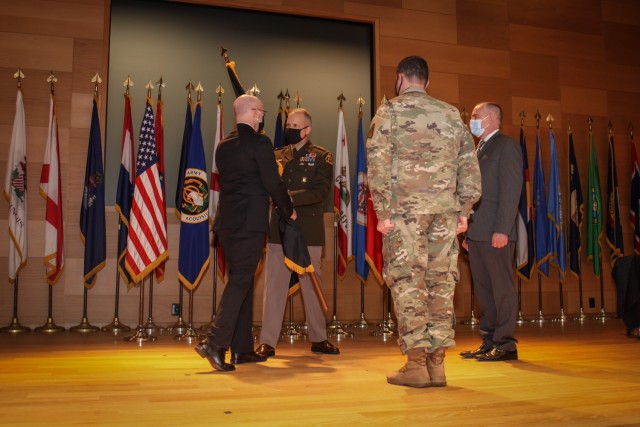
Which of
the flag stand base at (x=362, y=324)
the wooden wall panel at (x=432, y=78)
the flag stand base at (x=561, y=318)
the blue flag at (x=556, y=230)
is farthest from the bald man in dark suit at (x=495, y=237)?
the flag stand base at (x=561, y=318)

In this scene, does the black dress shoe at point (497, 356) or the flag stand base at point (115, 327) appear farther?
the flag stand base at point (115, 327)

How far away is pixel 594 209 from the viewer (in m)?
6.98

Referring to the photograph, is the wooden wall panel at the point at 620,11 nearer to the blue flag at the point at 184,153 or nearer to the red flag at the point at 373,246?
the red flag at the point at 373,246

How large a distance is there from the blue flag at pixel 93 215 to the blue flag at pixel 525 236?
4097 millimetres

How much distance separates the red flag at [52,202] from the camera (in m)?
5.31

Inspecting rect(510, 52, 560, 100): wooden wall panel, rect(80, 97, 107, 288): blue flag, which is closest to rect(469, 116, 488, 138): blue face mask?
rect(80, 97, 107, 288): blue flag

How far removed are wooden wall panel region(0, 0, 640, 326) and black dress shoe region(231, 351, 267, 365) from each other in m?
2.40

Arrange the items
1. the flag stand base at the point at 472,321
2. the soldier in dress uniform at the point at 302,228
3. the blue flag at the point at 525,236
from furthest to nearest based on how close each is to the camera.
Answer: the blue flag at the point at 525,236 → the flag stand base at the point at 472,321 → the soldier in dress uniform at the point at 302,228

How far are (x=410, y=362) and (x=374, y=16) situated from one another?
4989 millimetres

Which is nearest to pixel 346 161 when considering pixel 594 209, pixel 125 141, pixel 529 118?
pixel 125 141

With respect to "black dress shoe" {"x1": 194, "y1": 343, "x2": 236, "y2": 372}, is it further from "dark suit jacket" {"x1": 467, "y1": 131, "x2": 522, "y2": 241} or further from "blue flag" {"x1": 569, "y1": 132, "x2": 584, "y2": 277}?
"blue flag" {"x1": 569, "y1": 132, "x2": 584, "y2": 277}

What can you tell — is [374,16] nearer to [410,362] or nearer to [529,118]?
[529,118]

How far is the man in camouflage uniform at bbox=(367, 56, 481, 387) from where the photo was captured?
2748mm

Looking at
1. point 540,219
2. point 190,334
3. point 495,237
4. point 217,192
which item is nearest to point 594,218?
point 540,219
